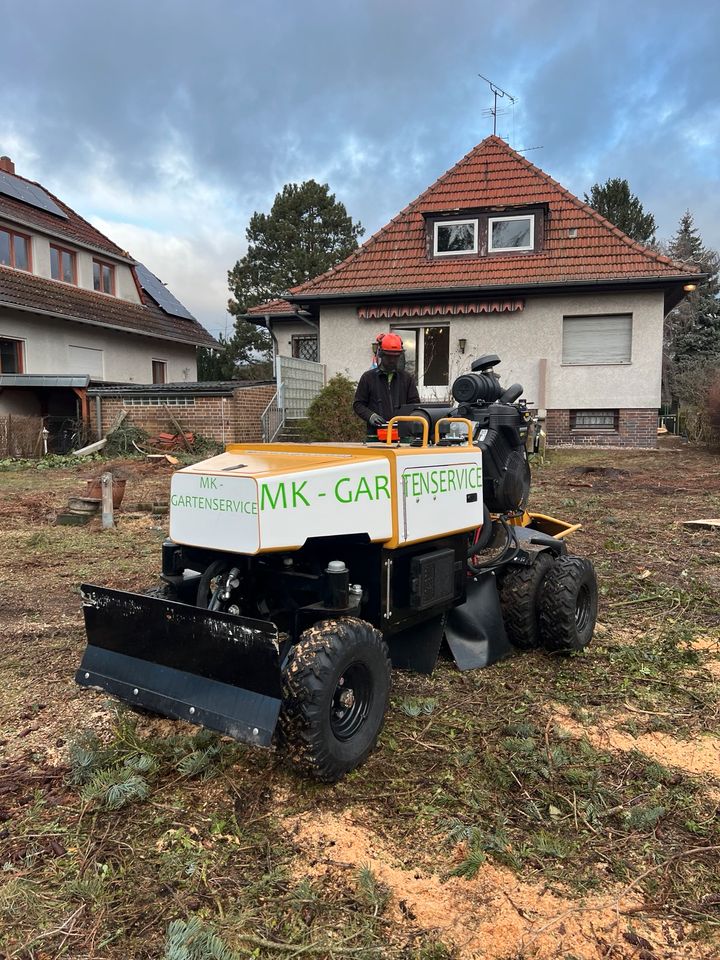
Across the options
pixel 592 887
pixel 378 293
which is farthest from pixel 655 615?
pixel 378 293

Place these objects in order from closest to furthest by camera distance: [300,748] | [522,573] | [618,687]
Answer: [300,748], [618,687], [522,573]

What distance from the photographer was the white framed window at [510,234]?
598 inches

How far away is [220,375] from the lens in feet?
124

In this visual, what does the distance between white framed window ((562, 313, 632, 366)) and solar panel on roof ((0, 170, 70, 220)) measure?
14479 millimetres

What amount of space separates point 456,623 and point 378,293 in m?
12.6

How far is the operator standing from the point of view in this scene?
4207 millimetres

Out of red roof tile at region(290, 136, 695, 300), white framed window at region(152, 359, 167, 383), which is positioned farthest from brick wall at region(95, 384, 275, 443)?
white framed window at region(152, 359, 167, 383)

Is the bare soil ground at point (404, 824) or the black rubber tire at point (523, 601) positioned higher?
the black rubber tire at point (523, 601)

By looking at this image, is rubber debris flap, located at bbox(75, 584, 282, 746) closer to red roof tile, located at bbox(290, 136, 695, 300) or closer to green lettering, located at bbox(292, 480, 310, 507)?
green lettering, located at bbox(292, 480, 310, 507)

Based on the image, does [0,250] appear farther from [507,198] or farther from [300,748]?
[300,748]

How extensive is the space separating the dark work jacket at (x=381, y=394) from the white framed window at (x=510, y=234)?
12039 millimetres

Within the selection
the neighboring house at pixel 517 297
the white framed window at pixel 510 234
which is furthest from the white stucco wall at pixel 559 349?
the white framed window at pixel 510 234

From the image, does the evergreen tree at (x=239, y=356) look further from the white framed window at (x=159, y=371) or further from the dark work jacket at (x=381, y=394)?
the dark work jacket at (x=381, y=394)

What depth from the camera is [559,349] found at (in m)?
14.9
